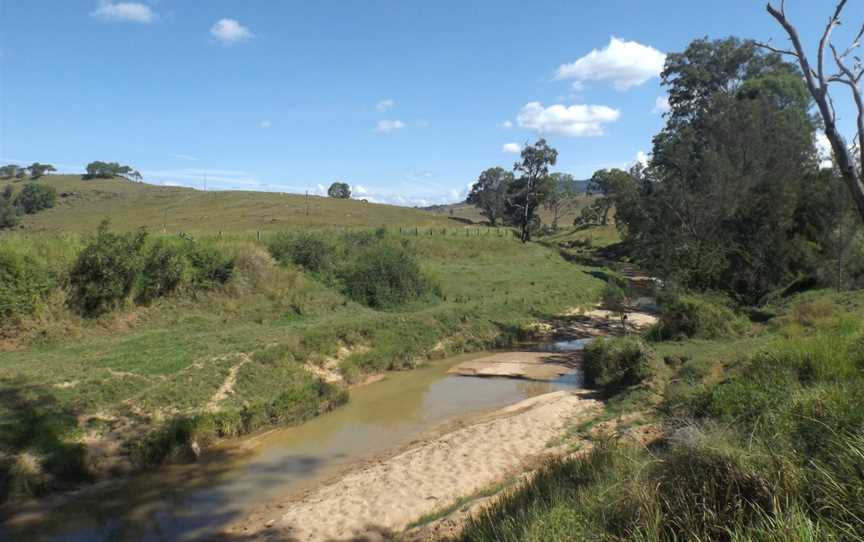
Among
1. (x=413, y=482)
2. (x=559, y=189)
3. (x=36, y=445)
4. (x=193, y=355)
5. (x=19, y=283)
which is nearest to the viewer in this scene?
(x=413, y=482)

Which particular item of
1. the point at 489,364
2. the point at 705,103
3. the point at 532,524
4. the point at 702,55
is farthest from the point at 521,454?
the point at 702,55

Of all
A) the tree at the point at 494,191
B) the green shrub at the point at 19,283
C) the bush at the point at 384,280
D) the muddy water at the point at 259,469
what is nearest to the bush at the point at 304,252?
the bush at the point at 384,280

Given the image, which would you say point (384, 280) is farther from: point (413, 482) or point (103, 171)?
point (103, 171)

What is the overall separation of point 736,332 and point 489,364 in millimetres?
9669

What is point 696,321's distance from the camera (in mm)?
21562

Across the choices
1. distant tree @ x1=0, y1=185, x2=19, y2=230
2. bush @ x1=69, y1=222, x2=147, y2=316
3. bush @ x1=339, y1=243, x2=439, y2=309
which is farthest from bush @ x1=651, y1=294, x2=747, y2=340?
distant tree @ x1=0, y1=185, x2=19, y2=230

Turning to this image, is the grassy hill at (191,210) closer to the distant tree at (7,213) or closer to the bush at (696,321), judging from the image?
the distant tree at (7,213)

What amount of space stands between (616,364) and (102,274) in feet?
60.1

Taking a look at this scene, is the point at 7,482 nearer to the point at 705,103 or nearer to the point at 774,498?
the point at 774,498

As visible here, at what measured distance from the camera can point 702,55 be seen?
55.3m

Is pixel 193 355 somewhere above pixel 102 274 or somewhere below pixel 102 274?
below

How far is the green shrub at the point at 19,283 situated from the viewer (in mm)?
17016

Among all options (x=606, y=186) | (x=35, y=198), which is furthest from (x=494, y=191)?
(x=35, y=198)

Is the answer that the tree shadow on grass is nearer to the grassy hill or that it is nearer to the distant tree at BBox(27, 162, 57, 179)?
the grassy hill
